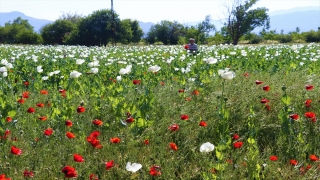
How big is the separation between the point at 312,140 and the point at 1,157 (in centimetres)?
327

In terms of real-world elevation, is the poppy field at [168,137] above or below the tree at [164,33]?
below

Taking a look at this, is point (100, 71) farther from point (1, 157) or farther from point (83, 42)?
point (83, 42)

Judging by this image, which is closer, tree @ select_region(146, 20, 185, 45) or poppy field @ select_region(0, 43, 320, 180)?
poppy field @ select_region(0, 43, 320, 180)

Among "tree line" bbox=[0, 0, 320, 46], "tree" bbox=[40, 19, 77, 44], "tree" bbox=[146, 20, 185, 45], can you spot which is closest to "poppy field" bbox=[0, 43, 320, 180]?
"tree line" bbox=[0, 0, 320, 46]

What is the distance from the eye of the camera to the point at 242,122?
13.7 feet

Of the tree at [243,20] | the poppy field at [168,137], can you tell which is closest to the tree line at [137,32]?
the tree at [243,20]

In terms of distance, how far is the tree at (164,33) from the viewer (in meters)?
49.4

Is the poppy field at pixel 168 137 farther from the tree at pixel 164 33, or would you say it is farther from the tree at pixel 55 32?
the tree at pixel 164 33

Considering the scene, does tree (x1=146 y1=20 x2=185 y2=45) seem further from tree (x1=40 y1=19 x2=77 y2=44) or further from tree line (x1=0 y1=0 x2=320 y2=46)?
tree (x1=40 y1=19 x2=77 y2=44)

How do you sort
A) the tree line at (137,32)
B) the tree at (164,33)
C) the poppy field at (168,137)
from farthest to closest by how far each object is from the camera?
1. the tree at (164,33)
2. the tree line at (137,32)
3. the poppy field at (168,137)

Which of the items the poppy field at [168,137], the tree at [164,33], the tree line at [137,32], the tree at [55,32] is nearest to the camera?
the poppy field at [168,137]

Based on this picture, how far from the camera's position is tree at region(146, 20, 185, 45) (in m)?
49.4

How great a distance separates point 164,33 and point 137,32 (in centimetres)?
466

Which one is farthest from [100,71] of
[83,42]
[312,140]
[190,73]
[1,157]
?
[83,42]
